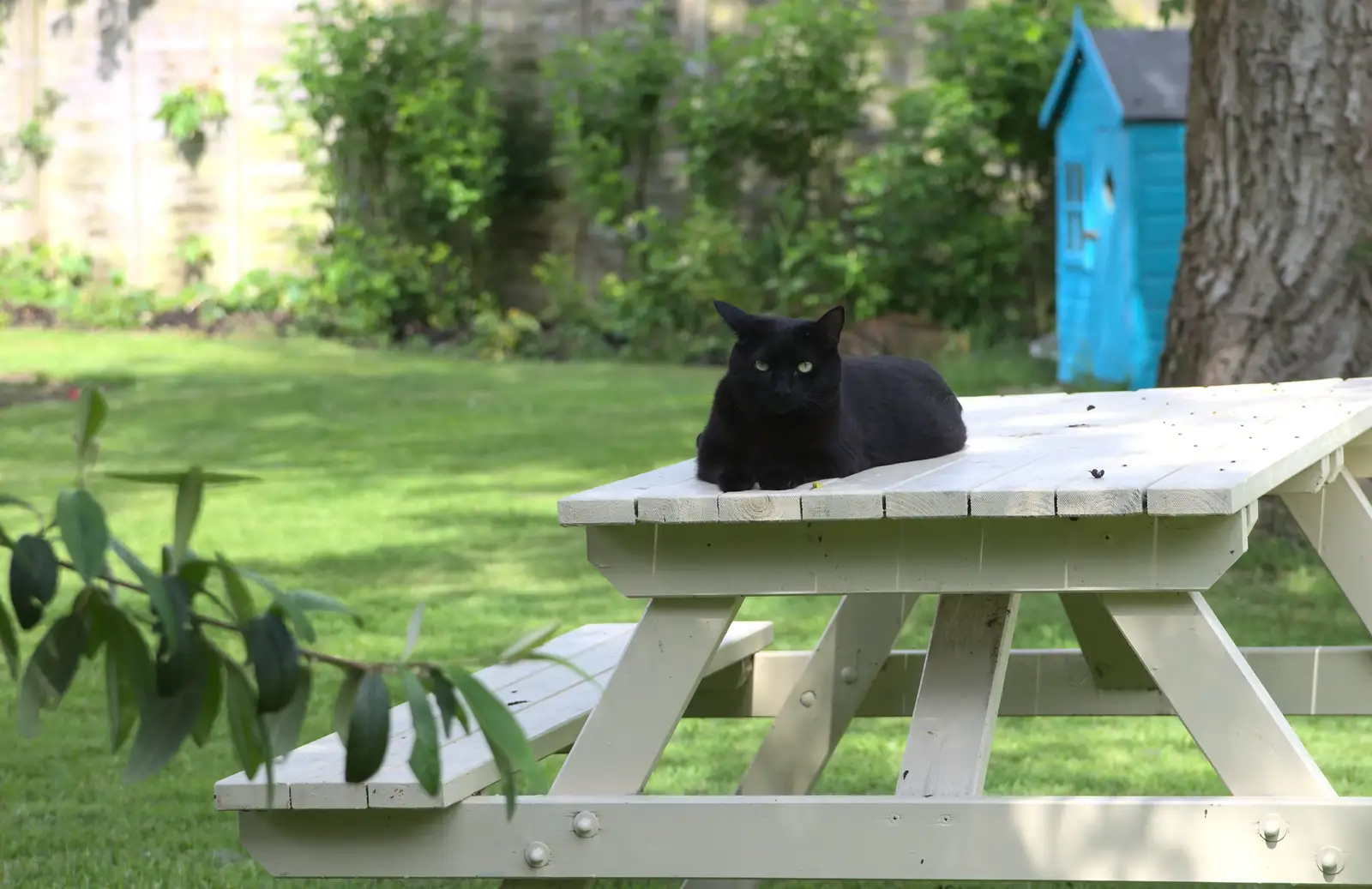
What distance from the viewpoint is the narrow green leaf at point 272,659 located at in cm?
115

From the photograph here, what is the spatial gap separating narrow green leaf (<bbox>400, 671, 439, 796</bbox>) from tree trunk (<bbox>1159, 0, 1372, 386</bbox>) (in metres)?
5.00

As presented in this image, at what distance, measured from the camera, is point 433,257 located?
13984 mm

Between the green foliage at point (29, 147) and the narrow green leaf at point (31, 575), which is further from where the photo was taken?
the green foliage at point (29, 147)

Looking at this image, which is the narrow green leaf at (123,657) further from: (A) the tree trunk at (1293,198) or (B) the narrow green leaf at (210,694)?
(A) the tree trunk at (1293,198)

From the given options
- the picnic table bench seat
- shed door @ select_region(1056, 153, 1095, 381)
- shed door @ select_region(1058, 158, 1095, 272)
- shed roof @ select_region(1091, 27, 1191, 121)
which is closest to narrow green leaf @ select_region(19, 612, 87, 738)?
the picnic table bench seat

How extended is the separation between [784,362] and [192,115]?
13.1 metres

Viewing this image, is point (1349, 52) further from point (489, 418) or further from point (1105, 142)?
point (489, 418)

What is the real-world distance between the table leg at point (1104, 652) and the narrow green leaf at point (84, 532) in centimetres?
249

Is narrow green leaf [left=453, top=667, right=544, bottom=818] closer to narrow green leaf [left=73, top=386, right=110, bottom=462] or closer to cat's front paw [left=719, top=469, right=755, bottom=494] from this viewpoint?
narrow green leaf [left=73, top=386, right=110, bottom=462]

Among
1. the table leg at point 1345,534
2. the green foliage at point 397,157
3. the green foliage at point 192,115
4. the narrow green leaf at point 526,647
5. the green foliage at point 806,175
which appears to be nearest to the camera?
the narrow green leaf at point 526,647

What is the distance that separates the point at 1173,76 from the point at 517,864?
8730 mm

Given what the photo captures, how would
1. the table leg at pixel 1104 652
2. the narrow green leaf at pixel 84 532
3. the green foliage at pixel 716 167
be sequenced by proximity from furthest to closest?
the green foliage at pixel 716 167 → the table leg at pixel 1104 652 → the narrow green leaf at pixel 84 532

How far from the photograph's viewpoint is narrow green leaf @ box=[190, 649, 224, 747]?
1175 millimetres

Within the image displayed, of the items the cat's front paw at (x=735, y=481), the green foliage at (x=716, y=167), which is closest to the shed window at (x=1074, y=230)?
the green foliage at (x=716, y=167)
